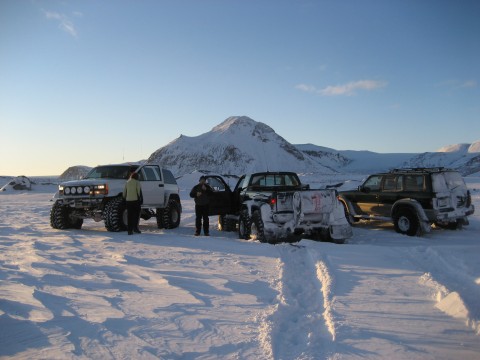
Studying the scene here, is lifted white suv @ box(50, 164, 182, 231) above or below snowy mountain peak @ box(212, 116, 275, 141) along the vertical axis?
below

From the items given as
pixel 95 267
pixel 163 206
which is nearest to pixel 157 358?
pixel 95 267

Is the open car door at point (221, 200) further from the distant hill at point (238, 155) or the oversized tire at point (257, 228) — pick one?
the distant hill at point (238, 155)

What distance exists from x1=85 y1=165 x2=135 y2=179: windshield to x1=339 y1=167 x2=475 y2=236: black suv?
278 inches

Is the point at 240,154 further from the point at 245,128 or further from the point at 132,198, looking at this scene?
the point at 132,198

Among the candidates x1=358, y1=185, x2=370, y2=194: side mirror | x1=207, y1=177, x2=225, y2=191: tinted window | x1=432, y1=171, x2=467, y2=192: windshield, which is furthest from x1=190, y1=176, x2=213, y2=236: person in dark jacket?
x1=432, y1=171, x2=467, y2=192: windshield

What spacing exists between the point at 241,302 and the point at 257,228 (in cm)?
465

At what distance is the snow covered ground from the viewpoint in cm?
367

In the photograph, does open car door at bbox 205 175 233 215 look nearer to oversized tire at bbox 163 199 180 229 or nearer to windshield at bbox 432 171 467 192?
oversized tire at bbox 163 199 180 229

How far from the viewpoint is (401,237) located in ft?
34.3

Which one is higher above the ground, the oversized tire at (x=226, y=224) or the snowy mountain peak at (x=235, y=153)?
the snowy mountain peak at (x=235, y=153)

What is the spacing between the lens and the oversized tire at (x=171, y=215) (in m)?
12.6

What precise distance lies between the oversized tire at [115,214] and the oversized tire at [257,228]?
3.60 m

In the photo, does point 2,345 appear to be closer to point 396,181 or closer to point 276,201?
point 276,201

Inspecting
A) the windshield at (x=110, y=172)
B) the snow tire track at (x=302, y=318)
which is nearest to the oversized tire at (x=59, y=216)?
the windshield at (x=110, y=172)
